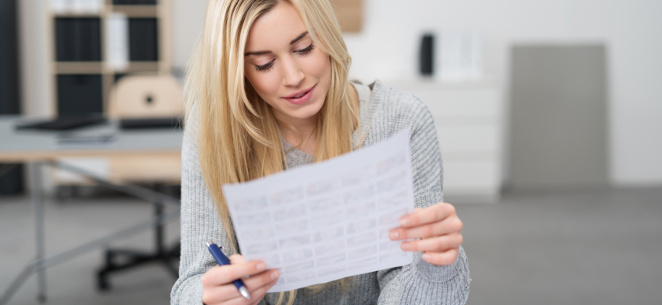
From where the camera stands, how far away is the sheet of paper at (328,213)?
79 centimetres

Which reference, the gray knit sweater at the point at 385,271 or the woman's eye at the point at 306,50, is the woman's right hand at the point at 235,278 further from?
the woman's eye at the point at 306,50

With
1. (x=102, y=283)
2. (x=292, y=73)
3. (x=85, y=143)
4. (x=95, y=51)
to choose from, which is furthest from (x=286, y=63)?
(x=95, y=51)

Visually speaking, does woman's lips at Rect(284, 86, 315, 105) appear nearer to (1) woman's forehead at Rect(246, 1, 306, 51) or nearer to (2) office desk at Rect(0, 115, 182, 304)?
(1) woman's forehead at Rect(246, 1, 306, 51)

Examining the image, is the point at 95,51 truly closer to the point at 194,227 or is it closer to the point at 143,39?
the point at 143,39

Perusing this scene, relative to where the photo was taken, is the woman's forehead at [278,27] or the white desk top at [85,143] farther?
the white desk top at [85,143]

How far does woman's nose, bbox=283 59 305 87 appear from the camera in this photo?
1017 millimetres

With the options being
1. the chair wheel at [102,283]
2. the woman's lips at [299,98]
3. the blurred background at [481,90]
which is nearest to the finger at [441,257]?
the woman's lips at [299,98]

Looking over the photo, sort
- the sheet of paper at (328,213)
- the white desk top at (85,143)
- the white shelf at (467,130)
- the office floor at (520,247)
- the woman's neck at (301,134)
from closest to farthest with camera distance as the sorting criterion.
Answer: the sheet of paper at (328,213)
the woman's neck at (301,134)
the white desk top at (85,143)
the office floor at (520,247)
the white shelf at (467,130)

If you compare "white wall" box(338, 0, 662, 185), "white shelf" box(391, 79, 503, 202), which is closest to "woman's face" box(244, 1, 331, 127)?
"white shelf" box(391, 79, 503, 202)

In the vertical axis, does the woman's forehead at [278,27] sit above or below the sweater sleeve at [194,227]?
above

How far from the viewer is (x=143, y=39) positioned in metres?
4.32

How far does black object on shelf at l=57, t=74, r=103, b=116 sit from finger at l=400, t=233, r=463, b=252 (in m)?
3.91

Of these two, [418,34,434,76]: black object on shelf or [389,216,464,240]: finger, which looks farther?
[418,34,434,76]: black object on shelf

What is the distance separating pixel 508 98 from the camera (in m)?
4.69
